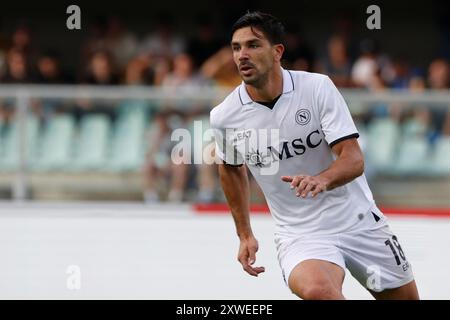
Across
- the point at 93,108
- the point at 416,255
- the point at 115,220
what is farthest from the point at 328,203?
the point at 93,108

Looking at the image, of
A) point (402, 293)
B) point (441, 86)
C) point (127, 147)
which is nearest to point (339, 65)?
point (441, 86)

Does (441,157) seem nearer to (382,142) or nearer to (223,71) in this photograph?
(382,142)

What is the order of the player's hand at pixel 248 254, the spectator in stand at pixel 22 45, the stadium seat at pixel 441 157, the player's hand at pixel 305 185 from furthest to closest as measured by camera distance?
the spectator in stand at pixel 22 45 → the stadium seat at pixel 441 157 → the player's hand at pixel 248 254 → the player's hand at pixel 305 185

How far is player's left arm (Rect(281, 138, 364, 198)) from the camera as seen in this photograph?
217 inches

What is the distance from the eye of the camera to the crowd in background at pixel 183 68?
408 inches

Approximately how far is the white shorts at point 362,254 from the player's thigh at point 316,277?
0.18 feet

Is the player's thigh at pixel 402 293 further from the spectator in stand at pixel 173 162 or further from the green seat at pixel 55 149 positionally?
the green seat at pixel 55 149

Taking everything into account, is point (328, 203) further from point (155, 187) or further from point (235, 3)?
point (235, 3)

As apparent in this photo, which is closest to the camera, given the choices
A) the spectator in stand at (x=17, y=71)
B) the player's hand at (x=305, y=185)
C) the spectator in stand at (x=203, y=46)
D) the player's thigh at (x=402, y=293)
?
the player's hand at (x=305, y=185)

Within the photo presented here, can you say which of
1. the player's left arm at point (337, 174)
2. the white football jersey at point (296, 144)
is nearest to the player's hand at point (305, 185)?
the player's left arm at point (337, 174)

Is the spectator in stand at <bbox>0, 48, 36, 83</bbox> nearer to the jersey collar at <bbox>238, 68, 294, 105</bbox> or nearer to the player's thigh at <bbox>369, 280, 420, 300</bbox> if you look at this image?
the jersey collar at <bbox>238, 68, 294, 105</bbox>

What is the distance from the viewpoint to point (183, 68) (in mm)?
11656

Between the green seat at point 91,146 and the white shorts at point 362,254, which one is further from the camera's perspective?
the green seat at point 91,146

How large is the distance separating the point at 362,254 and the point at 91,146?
15.0ft
